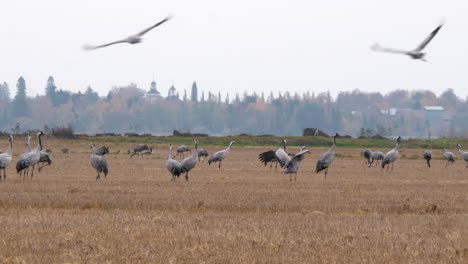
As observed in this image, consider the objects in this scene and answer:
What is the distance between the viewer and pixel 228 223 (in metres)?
18.1

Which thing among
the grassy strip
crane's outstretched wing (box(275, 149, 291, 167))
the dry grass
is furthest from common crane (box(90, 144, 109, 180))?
the grassy strip

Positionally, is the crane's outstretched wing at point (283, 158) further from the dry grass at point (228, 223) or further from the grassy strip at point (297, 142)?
the grassy strip at point (297, 142)

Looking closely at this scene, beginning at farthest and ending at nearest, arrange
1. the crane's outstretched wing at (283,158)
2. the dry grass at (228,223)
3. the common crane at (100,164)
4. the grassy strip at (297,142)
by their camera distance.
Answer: the grassy strip at (297,142) → the crane's outstretched wing at (283,158) → the common crane at (100,164) → the dry grass at (228,223)

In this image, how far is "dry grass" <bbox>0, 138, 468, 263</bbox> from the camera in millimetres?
14086

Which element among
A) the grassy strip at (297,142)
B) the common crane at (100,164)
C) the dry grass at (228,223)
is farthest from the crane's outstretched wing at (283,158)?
the grassy strip at (297,142)

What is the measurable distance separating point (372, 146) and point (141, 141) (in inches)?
1081

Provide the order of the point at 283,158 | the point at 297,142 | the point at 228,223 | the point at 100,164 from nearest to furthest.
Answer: the point at 228,223 → the point at 100,164 → the point at 283,158 → the point at 297,142

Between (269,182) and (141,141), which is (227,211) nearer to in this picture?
(269,182)

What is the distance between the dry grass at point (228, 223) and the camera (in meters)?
14.1

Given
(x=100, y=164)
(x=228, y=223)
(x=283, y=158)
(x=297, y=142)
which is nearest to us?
(x=228, y=223)

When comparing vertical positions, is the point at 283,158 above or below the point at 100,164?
above

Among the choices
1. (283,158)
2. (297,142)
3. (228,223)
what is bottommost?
(228,223)

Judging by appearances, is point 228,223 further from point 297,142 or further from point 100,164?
point 297,142

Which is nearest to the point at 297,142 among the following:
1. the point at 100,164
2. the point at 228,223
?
the point at 100,164
